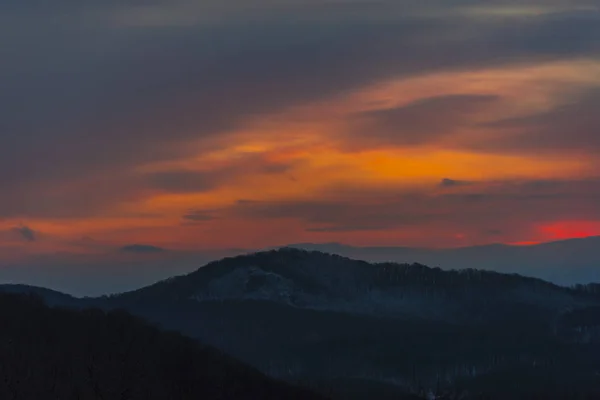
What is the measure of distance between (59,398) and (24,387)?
240 inches

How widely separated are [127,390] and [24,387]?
16.7m

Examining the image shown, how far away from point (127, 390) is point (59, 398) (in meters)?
11.2

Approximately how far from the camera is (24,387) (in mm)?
196500

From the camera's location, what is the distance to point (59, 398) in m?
199
